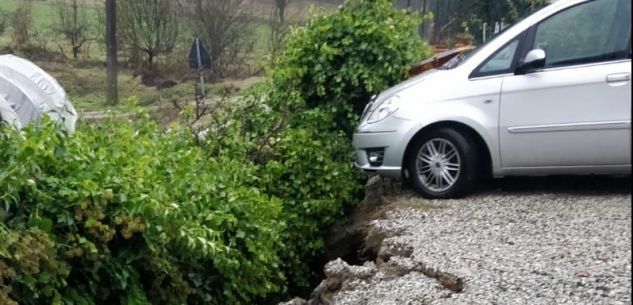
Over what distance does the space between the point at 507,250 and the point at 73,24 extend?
26520 mm

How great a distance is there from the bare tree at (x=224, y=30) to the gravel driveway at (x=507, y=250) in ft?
68.1

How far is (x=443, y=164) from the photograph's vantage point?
8492 mm

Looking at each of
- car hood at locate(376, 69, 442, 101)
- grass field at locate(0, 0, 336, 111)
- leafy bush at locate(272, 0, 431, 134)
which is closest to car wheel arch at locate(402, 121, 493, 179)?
car hood at locate(376, 69, 442, 101)

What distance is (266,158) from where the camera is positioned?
31.0ft

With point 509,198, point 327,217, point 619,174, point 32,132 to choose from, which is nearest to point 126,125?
point 32,132

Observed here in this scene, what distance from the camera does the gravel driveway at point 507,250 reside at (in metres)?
5.73

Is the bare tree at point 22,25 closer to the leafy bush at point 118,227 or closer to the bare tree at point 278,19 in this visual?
the bare tree at point 278,19

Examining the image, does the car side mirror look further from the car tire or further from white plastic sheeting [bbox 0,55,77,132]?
white plastic sheeting [bbox 0,55,77,132]

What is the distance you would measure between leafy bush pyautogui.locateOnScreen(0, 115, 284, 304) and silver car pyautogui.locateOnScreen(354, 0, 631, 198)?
1989 mm

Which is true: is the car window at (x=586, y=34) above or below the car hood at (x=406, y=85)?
above

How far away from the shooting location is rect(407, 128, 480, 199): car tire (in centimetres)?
834

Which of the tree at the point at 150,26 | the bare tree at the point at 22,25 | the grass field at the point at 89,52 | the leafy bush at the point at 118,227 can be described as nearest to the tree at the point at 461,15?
the grass field at the point at 89,52

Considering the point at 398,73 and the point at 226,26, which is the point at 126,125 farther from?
the point at 226,26

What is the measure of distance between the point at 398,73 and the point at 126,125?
11.7 feet
